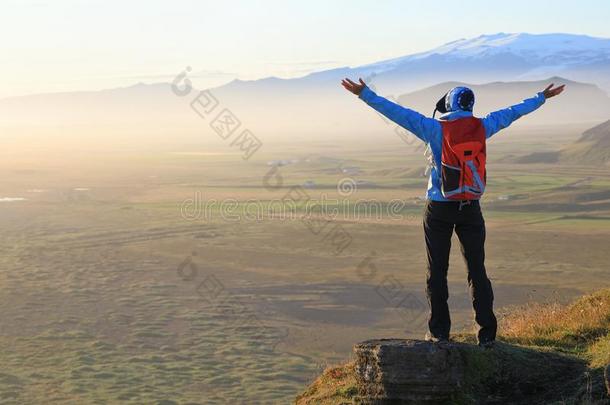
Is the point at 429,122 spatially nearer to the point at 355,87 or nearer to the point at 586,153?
the point at 355,87

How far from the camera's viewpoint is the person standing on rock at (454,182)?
6.05 m

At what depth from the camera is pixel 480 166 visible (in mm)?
6090

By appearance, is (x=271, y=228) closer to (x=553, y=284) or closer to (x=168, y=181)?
(x=553, y=284)

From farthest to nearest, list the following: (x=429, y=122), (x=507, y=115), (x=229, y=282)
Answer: (x=229, y=282) < (x=507, y=115) < (x=429, y=122)

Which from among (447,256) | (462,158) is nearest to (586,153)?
(447,256)

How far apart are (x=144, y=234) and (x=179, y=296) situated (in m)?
16.6

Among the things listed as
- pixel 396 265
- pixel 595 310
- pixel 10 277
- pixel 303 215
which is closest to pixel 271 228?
pixel 303 215

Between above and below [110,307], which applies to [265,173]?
above

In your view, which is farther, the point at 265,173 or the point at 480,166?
the point at 265,173

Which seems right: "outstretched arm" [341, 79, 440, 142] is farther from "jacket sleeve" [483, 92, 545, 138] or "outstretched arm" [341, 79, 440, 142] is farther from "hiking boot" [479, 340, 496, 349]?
"hiking boot" [479, 340, 496, 349]

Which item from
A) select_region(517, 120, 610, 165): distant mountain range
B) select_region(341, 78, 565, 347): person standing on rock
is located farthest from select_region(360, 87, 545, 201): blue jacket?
select_region(517, 120, 610, 165): distant mountain range

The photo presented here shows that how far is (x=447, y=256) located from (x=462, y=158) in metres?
0.82

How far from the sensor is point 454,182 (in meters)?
6.04

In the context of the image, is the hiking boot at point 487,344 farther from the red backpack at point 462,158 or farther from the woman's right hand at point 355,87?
the woman's right hand at point 355,87
